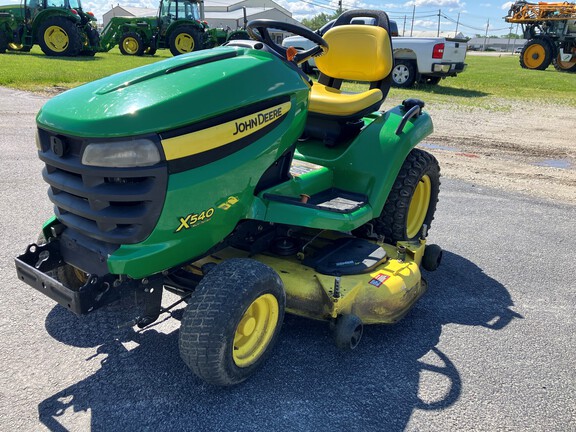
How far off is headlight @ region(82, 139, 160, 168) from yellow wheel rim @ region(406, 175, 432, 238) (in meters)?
2.51

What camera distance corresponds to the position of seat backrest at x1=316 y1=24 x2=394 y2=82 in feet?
12.7

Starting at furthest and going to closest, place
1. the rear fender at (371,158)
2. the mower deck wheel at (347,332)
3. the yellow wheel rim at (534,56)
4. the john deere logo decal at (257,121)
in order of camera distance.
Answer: the yellow wheel rim at (534,56)
the rear fender at (371,158)
the mower deck wheel at (347,332)
the john deere logo decal at (257,121)

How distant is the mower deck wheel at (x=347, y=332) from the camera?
2.62 m

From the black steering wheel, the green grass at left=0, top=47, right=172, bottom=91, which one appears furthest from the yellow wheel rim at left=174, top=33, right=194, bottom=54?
the black steering wheel

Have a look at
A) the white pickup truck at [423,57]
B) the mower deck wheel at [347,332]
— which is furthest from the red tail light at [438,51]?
the mower deck wheel at [347,332]

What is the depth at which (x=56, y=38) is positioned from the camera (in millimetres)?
18016

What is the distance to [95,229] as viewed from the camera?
2215mm

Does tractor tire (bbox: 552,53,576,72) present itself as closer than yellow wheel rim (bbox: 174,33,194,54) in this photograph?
No

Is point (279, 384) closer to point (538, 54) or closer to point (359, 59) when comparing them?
point (359, 59)

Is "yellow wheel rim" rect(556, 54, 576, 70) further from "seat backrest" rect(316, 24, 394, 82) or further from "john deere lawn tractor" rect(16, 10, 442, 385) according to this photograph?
"john deere lawn tractor" rect(16, 10, 442, 385)

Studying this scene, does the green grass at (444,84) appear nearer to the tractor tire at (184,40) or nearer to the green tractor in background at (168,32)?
the tractor tire at (184,40)

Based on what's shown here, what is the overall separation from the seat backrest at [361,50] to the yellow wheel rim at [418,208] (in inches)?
31.2

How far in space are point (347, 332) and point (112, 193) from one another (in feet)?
4.31

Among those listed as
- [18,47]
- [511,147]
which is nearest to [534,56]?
[511,147]
